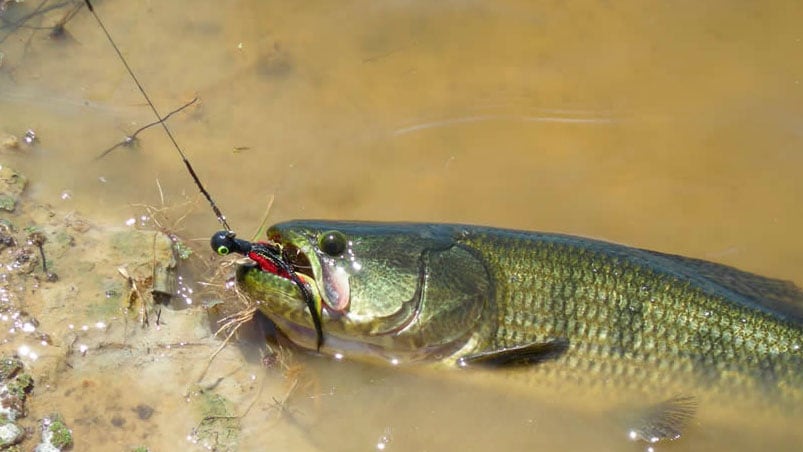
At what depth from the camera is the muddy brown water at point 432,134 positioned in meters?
4.60

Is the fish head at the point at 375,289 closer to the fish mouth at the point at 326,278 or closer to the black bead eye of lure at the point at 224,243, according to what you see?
the fish mouth at the point at 326,278

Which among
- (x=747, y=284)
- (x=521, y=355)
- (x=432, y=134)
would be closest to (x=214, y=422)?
(x=521, y=355)

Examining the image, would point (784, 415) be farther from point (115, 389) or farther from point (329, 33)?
point (329, 33)

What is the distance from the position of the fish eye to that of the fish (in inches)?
0.5

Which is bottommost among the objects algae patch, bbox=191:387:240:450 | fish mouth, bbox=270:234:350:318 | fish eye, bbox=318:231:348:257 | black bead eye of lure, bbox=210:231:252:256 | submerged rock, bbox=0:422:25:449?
submerged rock, bbox=0:422:25:449

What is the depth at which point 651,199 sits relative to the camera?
5.68 meters

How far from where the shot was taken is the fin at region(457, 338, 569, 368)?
4469 mm

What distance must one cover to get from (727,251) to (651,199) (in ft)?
2.08

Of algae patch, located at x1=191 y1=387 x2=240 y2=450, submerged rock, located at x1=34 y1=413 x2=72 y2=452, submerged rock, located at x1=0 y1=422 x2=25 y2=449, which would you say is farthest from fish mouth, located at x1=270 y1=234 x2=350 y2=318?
submerged rock, located at x1=0 y1=422 x2=25 y2=449

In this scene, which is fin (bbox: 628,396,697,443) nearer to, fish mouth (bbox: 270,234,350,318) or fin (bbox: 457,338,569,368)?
fin (bbox: 457,338,569,368)

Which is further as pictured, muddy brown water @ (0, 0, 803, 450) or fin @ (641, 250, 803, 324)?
fin @ (641, 250, 803, 324)

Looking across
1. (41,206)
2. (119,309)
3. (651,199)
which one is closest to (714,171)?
(651,199)

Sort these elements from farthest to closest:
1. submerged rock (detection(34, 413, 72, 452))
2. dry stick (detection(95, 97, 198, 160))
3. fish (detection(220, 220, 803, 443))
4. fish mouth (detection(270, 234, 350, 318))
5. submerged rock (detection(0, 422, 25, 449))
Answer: dry stick (detection(95, 97, 198, 160))
fish (detection(220, 220, 803, 443))
fish mouth (detection(270, 234, 350, 318))
submerged rock (detection(34, 413, 72, 452))
submerged rock (detection(0, 422, 25, 449))

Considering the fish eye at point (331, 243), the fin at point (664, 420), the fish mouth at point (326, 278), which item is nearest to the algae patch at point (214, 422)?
the fish mouth at point (326, 278)
